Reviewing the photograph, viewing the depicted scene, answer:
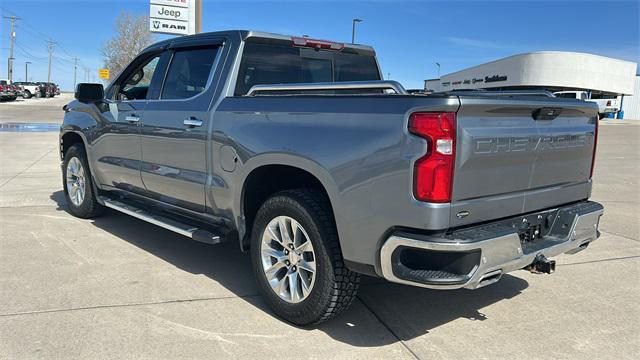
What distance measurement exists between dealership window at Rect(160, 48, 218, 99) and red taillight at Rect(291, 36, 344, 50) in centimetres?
72

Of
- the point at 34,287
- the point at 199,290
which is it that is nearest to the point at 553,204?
the point at 199,290

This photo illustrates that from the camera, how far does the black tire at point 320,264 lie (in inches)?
127

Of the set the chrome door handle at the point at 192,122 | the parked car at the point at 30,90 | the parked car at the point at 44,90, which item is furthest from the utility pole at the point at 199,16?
the parked car at the point at 44,90

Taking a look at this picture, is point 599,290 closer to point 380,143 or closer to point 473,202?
point 473,202

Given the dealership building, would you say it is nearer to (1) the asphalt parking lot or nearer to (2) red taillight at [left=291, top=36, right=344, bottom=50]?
(2) red taillight at [left=291, top=36, right=344, bottom=50]

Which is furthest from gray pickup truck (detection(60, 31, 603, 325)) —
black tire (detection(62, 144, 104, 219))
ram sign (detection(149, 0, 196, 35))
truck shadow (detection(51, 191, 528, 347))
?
ram sign (detection(149, 0, 196, 35))

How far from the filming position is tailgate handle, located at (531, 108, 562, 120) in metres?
3.24

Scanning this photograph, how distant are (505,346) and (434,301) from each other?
0.77m

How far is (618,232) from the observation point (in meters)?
6.35

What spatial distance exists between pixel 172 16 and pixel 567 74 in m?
53.2

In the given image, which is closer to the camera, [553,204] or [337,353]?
[337,353]

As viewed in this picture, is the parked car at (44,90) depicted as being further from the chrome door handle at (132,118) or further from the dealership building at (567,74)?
the chrome door handle at (132,118)

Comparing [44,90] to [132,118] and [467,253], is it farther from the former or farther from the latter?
[467,253]

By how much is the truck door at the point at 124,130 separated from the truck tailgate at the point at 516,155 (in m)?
3.15
